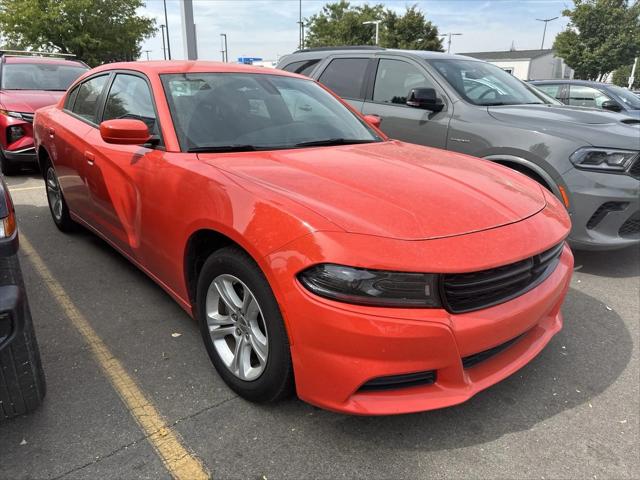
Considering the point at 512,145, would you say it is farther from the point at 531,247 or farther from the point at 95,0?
the point at 95,0

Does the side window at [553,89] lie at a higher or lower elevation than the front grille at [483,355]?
higher

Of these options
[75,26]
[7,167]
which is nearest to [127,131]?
[7,167]

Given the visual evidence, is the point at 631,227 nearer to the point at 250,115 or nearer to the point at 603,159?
the point at 603,159

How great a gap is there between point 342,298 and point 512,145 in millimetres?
2973

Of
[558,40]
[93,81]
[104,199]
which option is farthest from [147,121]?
[558,40]

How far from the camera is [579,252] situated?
15.1ft

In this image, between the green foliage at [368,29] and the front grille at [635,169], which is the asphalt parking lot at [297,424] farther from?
the green foliage at [368,29]

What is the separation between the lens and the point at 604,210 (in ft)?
12.4

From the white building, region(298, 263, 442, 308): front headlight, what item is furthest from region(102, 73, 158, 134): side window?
the white building

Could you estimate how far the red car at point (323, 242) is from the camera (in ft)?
5.92

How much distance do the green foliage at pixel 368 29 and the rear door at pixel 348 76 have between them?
30480 millimetres

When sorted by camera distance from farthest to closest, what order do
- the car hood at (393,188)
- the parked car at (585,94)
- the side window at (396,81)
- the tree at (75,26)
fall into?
the tree at (75,26)
the parked car at (585,94)
the side window at (396,81)
the car hood at (393,188)

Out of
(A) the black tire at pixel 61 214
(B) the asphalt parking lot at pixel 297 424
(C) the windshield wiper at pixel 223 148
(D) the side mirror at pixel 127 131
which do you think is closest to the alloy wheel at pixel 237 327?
(B) the asphalt parking lot at pixel 297 424

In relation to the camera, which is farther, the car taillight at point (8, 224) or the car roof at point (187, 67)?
the car roof at point (187, 67)
